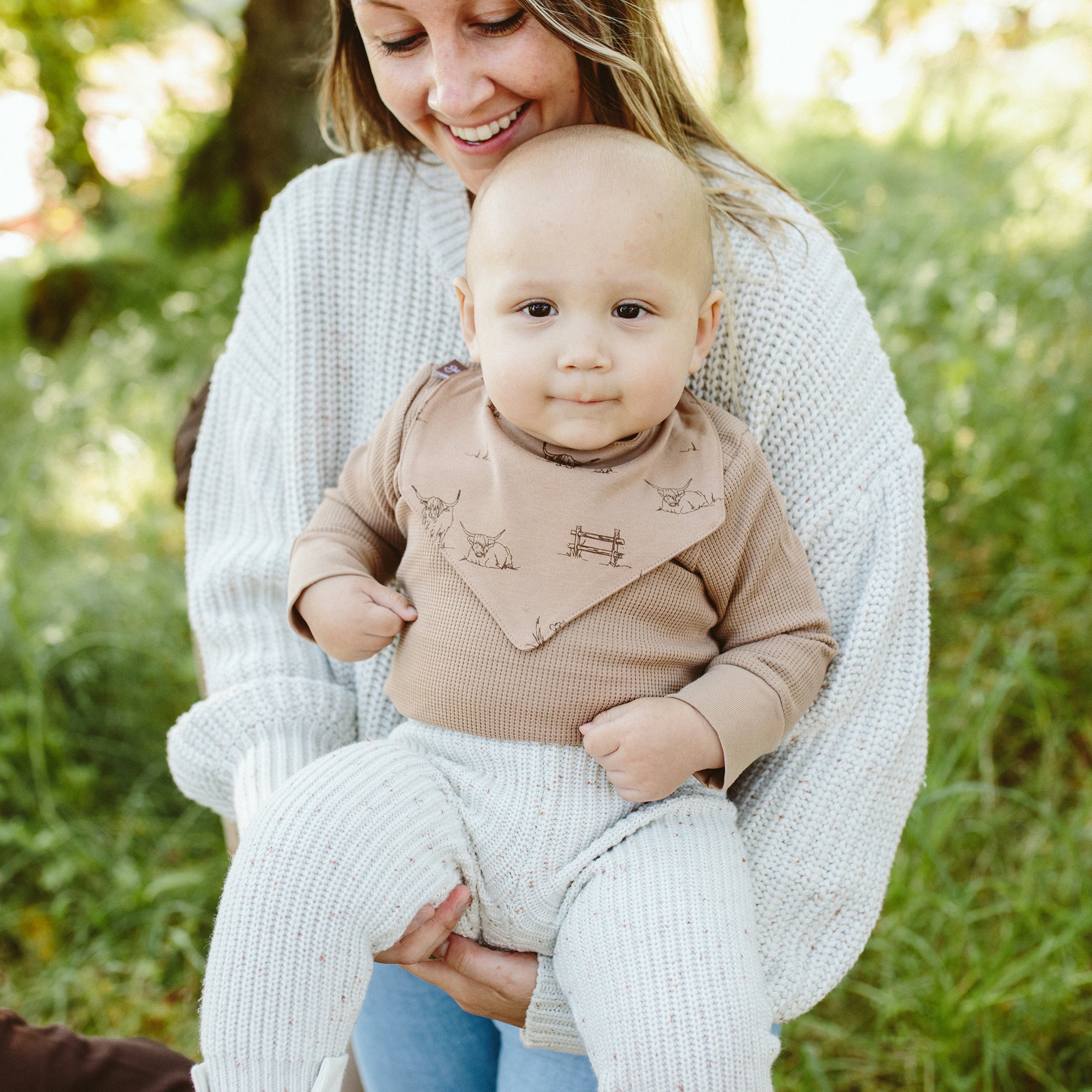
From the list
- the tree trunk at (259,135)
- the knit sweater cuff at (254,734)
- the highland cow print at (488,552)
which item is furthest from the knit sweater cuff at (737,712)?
the tree trunk at (259,135)

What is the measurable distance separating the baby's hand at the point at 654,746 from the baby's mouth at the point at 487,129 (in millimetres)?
741

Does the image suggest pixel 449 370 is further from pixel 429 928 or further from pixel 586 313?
pixel 429 928

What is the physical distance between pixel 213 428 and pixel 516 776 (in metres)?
0.78

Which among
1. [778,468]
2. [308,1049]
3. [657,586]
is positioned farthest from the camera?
[778,468]

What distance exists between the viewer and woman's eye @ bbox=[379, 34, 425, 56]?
130cm

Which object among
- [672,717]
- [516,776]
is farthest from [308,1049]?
[672,717]

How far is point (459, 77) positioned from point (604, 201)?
10.2 inches

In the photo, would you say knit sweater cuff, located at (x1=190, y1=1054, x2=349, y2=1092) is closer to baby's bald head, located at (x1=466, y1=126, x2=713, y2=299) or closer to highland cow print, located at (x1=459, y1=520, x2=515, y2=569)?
highland cow print, located at (x1=459, y1=520, x2=515, y2=569)

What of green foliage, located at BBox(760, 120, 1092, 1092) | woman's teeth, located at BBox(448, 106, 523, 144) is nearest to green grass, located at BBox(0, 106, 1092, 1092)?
green foliage, located at BBox(760, 120, 1092, 1092)

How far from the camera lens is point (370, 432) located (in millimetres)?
1556

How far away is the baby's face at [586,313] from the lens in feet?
3.82

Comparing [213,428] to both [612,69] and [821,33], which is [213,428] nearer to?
[612,69]

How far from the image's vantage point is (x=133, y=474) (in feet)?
12.4

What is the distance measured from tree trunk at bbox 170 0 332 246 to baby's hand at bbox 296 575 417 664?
364 cm
